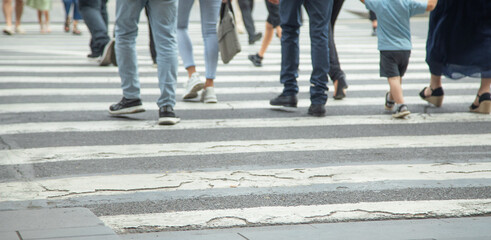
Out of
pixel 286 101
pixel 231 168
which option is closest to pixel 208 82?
pixel 286 101

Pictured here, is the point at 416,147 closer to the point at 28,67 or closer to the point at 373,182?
the point at 373,182

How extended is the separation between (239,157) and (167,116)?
1.29 metres

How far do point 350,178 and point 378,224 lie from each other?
3.04 ft

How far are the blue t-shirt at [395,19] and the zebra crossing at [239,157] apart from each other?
0.68 meters

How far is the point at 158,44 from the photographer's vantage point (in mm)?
5914

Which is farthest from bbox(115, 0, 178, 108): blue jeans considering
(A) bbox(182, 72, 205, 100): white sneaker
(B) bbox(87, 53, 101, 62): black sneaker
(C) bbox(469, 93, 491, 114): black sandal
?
(B) bbox(87, 53, 101, 62): black sneaker

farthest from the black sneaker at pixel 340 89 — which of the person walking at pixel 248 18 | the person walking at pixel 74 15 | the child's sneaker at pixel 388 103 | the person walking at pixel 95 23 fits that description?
the person walking at pixel 74 15

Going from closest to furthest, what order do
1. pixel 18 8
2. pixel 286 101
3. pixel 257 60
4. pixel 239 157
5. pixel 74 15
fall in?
pixel 239 157
pixel 286 101
pixel 257 60
pixel 18 8
pixel 74 15

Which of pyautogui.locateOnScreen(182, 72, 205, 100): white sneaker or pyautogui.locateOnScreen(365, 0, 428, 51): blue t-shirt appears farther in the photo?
pyautogui.locateOnScreen(182, 72, 205, 100): white sneaker

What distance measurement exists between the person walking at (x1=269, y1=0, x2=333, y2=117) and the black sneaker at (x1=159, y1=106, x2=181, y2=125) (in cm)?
111

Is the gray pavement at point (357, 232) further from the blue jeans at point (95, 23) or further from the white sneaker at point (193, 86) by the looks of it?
the blue jeans at point (95, 23)

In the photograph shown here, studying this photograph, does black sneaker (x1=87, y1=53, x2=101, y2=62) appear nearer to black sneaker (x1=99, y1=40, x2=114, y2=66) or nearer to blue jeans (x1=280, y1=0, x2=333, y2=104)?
black sneaker (x1=99, y1=40, x2=114, y2=66)

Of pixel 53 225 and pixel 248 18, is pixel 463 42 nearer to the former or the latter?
pixel 53 225

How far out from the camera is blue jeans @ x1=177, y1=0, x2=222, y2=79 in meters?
6.79
